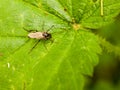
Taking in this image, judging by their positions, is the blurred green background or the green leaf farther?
the blurred green background

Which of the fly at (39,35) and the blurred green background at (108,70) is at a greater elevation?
the fly at (39,35)

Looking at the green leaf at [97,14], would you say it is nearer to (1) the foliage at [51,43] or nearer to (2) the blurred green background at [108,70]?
(1) the foliage at [51,43]

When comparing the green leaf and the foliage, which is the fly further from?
the green leaf

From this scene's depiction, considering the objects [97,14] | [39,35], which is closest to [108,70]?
[97,14]

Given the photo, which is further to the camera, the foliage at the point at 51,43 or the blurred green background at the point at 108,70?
the blurred green background at the point at 108,70

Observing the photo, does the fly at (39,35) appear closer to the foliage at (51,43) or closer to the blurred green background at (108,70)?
the foliage at (51,43)

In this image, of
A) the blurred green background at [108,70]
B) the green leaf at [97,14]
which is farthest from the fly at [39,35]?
the blurred green background at [108,70]

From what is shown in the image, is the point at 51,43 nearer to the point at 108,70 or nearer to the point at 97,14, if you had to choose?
the point at 97,14

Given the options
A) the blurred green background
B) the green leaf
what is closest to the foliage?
the green leaf
